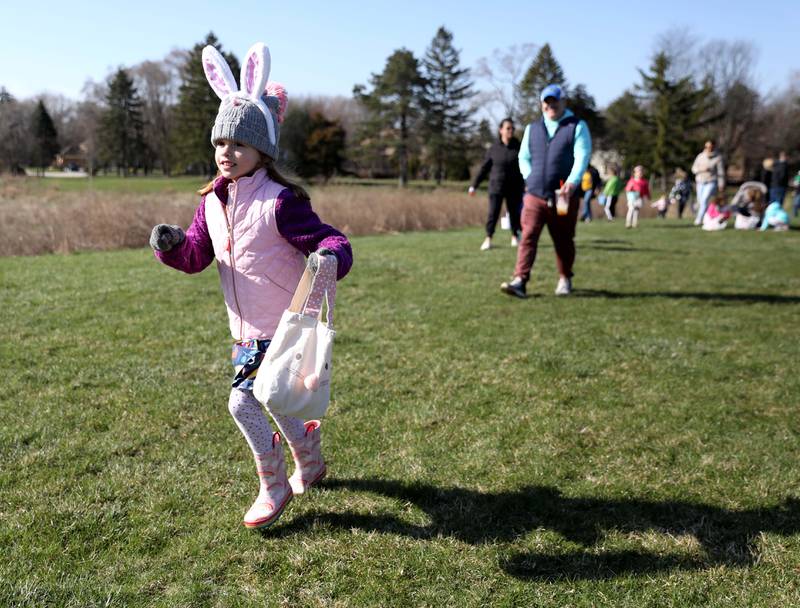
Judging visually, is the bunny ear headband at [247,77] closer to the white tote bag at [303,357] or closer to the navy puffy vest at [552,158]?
the white tote bag at [303,357]

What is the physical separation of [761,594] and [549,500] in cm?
92

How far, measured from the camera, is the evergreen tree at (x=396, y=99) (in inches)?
1989

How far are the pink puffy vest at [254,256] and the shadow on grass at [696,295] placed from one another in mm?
5449

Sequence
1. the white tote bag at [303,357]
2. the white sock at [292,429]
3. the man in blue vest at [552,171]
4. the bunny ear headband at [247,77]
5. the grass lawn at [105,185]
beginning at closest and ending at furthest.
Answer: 1. the white tote bag at [303,357]
2. the bunny ear headband at [247,77]
3. the white sock at [292,429]
4. the man in blue vest at [552,171]
5. the grass lawn at [105,185]

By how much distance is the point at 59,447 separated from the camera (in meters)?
3.39

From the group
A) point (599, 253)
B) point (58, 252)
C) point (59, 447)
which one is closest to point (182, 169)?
point (58, 252)

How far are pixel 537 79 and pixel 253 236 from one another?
55135 millimetres

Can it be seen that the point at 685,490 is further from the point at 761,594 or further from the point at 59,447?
the point at 59,447

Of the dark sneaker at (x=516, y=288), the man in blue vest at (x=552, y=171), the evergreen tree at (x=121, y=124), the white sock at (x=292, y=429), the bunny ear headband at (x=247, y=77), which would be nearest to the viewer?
the bunny ear headband at (x=247, y=77)

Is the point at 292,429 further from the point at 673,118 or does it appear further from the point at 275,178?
the point at 673,118

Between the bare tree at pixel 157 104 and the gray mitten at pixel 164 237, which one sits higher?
the bare tree at pixel 157 104

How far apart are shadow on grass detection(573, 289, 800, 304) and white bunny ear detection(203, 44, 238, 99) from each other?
5592 millimetres

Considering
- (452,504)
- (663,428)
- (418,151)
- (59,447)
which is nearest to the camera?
(452,504)

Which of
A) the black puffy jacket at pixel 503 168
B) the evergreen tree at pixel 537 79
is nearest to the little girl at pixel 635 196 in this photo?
the black puffy jacket at pixel 503 168
